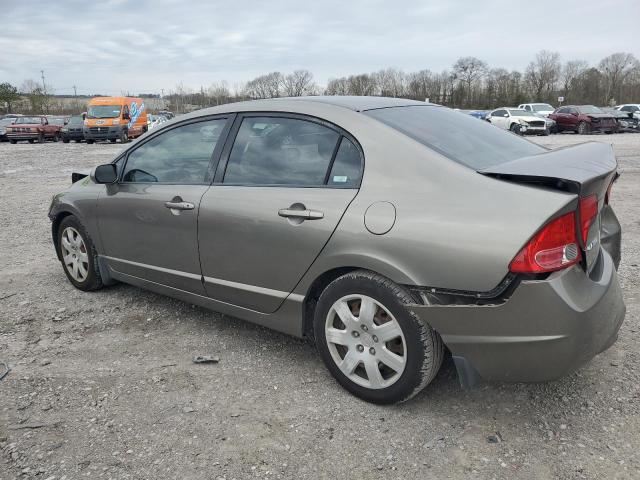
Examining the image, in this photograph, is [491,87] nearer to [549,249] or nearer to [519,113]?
[519,113]

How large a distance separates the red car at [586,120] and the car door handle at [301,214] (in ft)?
95.0

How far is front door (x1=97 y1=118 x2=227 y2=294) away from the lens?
11.4 feet

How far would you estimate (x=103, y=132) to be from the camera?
27625 mm

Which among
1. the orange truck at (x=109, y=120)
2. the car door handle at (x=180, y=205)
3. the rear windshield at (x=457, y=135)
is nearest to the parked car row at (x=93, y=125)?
the orange truck at (x=109, y=120)

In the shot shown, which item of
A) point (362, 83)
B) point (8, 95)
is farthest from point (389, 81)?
point (8, 95)

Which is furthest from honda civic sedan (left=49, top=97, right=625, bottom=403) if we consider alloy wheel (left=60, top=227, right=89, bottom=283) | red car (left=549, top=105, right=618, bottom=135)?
red car (left=549, top=105, right=618, bottom=135)

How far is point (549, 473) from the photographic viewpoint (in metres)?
2.27

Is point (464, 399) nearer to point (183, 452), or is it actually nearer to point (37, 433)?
point (183, 452)

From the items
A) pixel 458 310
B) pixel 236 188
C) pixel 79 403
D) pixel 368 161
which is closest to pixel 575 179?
pixel 458 310

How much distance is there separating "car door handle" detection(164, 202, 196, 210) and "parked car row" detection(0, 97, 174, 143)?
80.3 feet

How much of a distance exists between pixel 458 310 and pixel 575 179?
734 millimetres

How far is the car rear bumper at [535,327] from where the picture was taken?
7.36ft

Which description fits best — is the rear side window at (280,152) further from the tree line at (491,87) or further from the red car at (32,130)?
the tree line at (491,87)

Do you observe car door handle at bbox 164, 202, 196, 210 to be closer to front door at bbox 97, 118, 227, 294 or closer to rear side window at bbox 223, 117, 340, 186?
front door at bbox 97, 118, 227, 294
